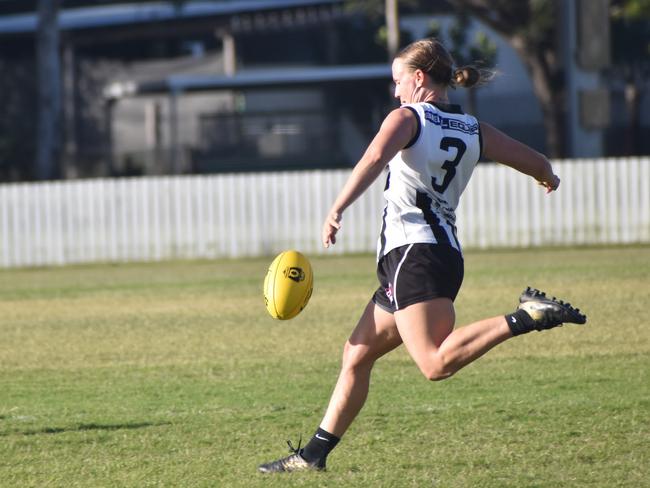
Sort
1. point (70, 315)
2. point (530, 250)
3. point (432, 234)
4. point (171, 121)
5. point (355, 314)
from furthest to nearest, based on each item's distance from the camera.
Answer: point (171, 121), point (530, 250), point (70, 315), point (355, 314), point (432, 234)

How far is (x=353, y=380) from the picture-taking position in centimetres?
625

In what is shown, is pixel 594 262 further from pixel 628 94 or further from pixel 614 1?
pixel 628 94

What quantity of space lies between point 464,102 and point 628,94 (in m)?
7.95

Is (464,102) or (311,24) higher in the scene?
(311,24)

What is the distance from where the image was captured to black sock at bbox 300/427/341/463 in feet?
20.7

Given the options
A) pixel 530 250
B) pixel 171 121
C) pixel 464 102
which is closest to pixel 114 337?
pixel 530 250

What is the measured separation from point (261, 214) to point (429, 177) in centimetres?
1684

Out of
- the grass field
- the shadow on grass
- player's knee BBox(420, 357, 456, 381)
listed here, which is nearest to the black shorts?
player's knee BBox(420, 357, 456, 381)

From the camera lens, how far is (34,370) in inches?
417

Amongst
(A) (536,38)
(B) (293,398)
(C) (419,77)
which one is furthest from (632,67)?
(C) (419,77)

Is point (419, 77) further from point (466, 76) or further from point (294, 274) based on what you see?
point (294, 274)

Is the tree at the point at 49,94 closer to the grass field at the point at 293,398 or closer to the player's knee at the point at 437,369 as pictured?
the grass field at the point at 293,398

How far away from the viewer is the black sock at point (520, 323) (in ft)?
18.8

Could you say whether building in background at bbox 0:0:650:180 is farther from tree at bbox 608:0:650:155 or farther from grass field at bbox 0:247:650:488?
grass field at bbox 0:247:650:488
